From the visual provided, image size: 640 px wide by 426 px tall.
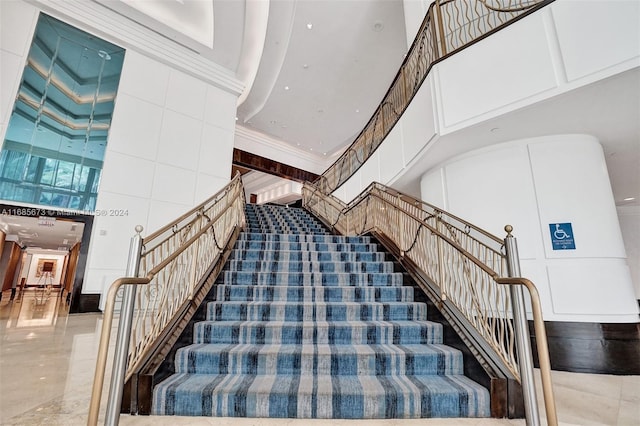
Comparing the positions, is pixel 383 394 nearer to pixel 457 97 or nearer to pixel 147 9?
pixel 457 97

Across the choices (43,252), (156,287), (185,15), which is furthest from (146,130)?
(43,252)

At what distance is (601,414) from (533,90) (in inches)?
123

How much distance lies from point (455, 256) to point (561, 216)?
1.41 m

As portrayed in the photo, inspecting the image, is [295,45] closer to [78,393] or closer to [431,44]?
[431,44]

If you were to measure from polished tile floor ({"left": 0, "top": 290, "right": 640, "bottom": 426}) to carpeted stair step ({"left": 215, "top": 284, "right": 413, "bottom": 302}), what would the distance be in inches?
52.8

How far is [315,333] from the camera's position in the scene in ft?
8.57

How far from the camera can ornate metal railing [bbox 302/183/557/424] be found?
202 centimetres

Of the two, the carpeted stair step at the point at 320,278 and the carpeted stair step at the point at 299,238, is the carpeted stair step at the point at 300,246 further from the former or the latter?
the carpeted stair step at the point at 320,278

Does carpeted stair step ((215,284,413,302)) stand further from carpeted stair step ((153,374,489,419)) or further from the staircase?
carpeted stair step ((153,374,489,419))

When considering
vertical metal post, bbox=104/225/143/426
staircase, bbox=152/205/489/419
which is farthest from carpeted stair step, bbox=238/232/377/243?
vertical metal post, bbox=104/225/143/426

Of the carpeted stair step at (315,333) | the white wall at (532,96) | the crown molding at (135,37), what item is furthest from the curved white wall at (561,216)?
the crown molding at (135,37)

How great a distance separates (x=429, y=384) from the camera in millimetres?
2078

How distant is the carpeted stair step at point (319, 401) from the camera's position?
188 centimetres

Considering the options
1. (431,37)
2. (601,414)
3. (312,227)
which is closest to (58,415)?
(601,414)
